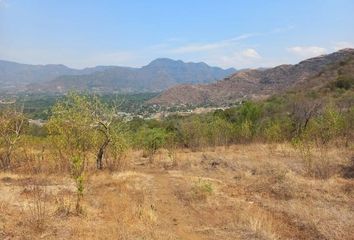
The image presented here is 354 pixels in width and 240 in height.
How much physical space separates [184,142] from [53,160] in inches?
647

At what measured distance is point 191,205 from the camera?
48.8 ft

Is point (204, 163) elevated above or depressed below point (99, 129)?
below

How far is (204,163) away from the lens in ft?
86.2

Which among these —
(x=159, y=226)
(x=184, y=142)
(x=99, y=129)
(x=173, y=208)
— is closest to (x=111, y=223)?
(x=159, y=226)

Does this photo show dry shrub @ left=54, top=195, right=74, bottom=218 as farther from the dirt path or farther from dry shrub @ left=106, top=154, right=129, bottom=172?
dry shrub @ left=106, top=154, right=129, bottom=172

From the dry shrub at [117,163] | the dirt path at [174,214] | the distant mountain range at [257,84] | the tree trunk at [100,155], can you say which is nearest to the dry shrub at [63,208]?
the dirt path at [174,214]

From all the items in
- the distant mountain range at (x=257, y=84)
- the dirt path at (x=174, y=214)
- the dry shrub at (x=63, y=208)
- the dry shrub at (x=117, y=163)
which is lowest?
the dry shrub at (x=117, y=163)

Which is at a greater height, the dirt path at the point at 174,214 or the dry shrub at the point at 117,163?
the dirt path at the point at 174,214

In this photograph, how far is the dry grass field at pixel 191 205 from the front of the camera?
11.1m

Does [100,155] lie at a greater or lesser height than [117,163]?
greater

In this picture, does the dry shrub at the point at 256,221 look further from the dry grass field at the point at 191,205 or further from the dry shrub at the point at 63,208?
the dry shrub at the point at 63,208

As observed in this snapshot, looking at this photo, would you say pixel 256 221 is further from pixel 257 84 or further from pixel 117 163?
pixel 257 84

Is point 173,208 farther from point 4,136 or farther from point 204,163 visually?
point 4,136

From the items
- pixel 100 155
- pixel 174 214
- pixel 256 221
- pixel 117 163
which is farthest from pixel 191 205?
pixel 117 163
